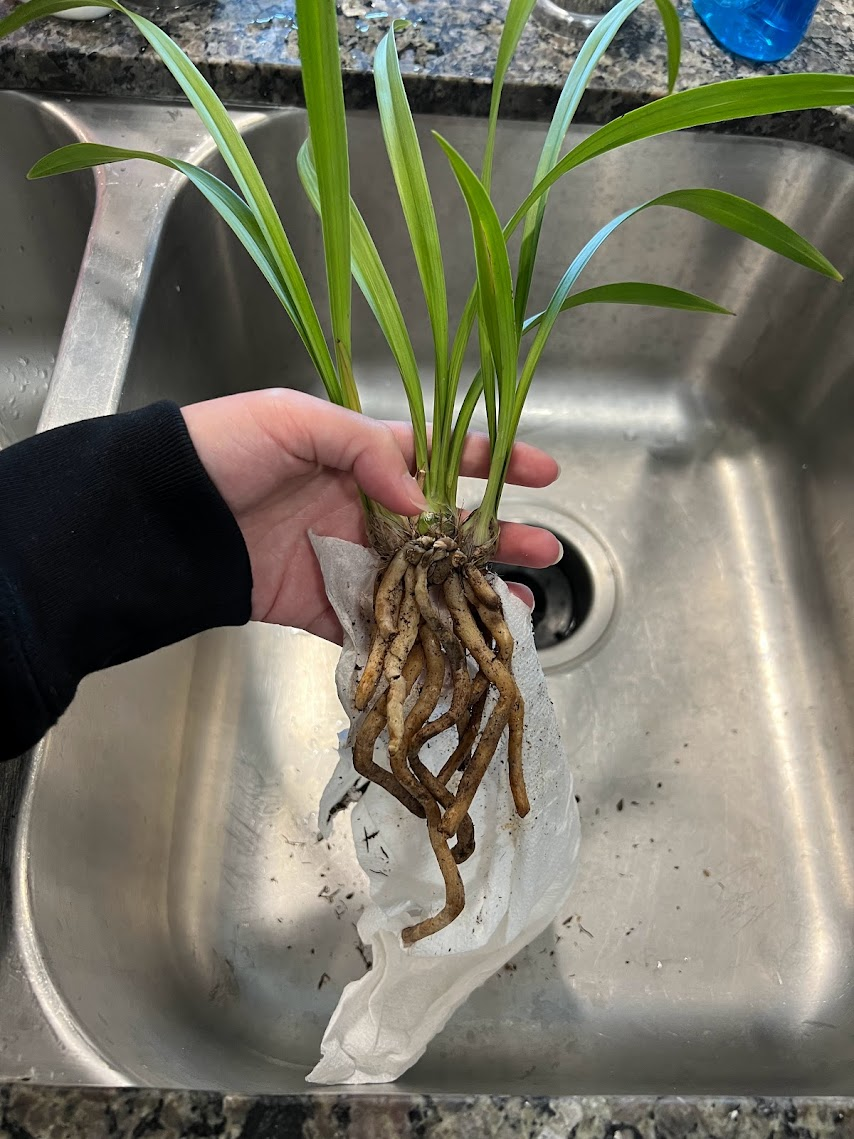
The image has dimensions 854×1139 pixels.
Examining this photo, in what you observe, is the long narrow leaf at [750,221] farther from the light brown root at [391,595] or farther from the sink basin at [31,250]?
the sink basin at [31,250]

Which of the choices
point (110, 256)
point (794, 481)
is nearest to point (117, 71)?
point (110, 256)

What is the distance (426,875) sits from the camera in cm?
56

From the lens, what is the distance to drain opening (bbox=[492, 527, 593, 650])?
84 cm

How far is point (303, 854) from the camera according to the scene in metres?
0.71

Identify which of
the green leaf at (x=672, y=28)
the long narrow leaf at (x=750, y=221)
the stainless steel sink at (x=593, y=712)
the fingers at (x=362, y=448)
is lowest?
the stainless steel sink at (x=593, y=712)

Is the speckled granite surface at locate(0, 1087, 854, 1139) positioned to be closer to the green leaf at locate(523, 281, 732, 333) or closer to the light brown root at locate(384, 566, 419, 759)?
the light brown root at locate(384, 566, 419, 759)

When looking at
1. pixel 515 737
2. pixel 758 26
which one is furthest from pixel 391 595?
pixel 758 26

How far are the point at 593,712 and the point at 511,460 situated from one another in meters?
0.29

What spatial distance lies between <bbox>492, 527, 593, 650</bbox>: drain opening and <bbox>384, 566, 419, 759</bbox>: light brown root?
0.30m

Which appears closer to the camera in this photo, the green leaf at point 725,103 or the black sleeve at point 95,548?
the green leaf at point 725,103

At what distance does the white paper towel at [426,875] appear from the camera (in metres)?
0.54

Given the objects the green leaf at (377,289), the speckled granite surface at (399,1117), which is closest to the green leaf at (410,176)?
the green leaf at (377,289)

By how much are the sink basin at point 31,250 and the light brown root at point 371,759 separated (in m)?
0.58

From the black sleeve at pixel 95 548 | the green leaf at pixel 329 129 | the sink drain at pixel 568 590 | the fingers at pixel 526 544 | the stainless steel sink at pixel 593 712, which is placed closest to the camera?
the green leaf at pixel 329 129
